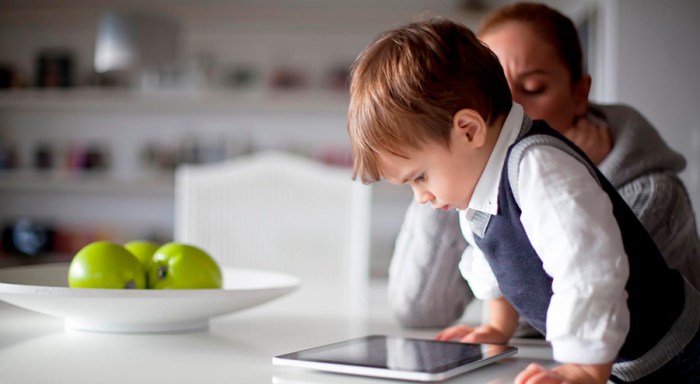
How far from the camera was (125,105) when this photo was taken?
3.97 m

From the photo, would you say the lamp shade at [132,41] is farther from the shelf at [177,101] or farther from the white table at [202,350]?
the shelf at [177,101]

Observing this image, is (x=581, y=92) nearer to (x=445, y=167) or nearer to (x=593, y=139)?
(x=593, y=139)

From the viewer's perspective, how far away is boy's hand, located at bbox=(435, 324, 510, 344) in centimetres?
97

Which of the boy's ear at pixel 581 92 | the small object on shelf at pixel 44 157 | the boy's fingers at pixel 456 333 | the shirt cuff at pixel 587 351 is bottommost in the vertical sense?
the small object on shelf at pixel 44 157

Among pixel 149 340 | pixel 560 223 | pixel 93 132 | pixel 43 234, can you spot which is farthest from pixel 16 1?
pixel 560 223

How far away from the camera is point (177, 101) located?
12.8 feet

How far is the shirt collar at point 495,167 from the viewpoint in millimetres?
803

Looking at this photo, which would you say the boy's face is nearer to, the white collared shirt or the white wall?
the white collared shirt

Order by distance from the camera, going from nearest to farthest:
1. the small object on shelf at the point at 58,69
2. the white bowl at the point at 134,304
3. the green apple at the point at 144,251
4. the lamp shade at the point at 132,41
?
the white bowl at the point at 134,304
the green apple at the point at 144,251
the lamp shade at the point at 132,41
the small object on shelf at the point at 58,69

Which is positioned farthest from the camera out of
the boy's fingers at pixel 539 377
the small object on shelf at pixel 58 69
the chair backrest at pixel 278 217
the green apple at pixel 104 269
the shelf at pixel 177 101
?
the small object on shelf at pixel 58 69

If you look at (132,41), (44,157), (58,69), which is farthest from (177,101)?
(132,41)

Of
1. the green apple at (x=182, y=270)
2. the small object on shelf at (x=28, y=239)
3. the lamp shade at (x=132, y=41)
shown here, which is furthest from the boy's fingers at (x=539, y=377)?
the small object on shelf at (x=28, y=239)

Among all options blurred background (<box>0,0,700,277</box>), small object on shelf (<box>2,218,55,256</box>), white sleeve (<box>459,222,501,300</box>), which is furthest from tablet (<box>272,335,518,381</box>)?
small object on shelf (<box>2,218,55,256</box>)

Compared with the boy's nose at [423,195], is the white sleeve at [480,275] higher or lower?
lower
